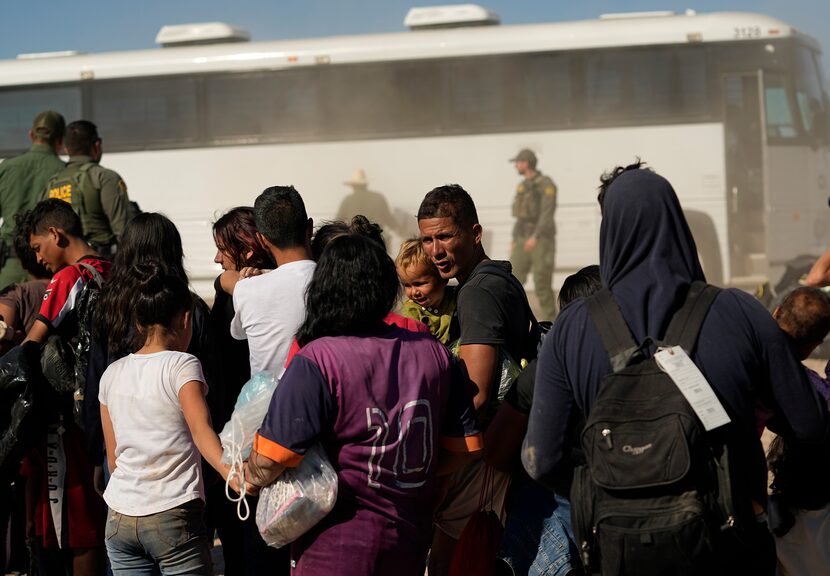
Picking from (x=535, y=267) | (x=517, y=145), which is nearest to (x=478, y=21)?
(x=517, y=145)

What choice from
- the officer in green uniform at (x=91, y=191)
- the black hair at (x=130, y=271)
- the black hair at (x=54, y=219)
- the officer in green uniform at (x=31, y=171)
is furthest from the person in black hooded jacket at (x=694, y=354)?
the officer in green uniform at (x=31, y=171)

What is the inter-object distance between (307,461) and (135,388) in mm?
958

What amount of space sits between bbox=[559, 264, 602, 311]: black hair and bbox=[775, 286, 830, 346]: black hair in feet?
2.32

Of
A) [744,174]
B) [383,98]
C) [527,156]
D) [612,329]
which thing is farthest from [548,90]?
[612,329]

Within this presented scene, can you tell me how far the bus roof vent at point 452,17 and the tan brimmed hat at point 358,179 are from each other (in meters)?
2.35

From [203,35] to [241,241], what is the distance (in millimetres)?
12388

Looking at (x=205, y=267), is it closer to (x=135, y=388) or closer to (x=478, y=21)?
(x=478, y=21)

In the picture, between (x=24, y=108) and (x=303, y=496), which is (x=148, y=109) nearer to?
(x=24, y=108)

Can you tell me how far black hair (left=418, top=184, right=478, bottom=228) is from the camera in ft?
13.4

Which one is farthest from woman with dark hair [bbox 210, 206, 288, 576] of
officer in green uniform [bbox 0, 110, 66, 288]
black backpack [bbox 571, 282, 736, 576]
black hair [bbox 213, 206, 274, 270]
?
officer in green uniform [bbox 0, 110, 66, 288]

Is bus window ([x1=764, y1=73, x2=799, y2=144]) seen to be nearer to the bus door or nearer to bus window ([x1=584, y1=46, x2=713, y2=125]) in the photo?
the bus door

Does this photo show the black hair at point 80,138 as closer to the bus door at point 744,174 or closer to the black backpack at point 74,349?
the black backpack at point 74,349

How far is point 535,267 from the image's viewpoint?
1395 centimetres

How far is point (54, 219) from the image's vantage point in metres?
4.91
